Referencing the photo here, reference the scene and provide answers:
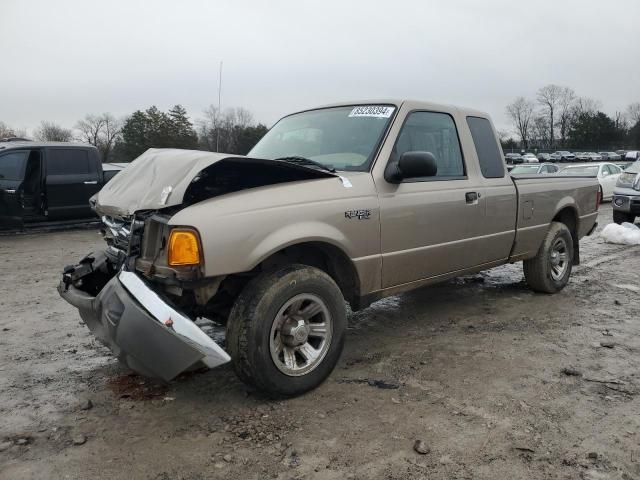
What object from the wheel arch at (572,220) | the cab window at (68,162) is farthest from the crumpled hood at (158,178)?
the cab window at (68,162)

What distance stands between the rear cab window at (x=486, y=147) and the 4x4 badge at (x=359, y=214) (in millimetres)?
1671

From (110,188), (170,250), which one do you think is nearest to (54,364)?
(110,188)

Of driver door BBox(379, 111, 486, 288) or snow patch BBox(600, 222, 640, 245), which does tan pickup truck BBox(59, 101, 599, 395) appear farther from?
snow patch BBox(600, 222, 640, 245)

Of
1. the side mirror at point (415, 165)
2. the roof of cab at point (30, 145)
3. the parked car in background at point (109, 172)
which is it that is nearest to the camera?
the side mirror at point (415, 165)

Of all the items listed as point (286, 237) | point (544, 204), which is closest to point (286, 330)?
point (286, 237)

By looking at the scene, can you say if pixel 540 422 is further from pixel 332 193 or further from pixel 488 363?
pixel 332 193

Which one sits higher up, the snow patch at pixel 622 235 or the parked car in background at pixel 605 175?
the parked car in background at pixel 605 175

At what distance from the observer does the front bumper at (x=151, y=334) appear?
2688mm

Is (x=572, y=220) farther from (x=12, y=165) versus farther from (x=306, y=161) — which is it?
(x=12, y=165)

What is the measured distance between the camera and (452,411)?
10.2ft

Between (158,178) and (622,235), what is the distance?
918cm

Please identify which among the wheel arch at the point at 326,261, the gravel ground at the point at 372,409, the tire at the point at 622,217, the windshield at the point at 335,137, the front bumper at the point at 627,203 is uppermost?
the windshield at the point at 335,137

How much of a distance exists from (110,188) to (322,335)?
1767 mm

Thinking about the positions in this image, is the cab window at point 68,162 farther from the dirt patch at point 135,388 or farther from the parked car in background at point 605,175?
the parked car in background at point 605,175
